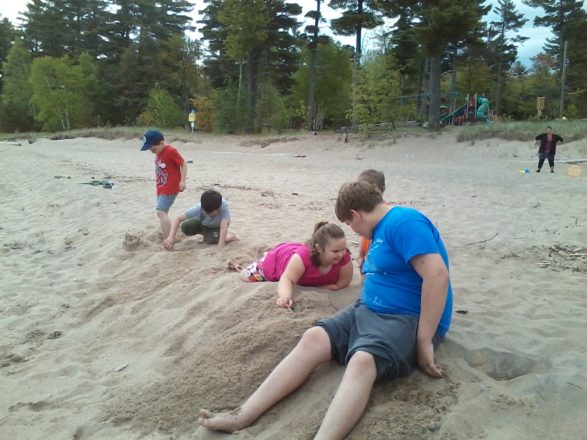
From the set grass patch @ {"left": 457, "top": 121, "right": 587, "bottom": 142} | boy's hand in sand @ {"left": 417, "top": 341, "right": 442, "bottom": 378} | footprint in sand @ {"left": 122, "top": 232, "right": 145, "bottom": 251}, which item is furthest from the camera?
grass patch @ {"left": 457, "top": 121, "right": 587, "bottom": 142}

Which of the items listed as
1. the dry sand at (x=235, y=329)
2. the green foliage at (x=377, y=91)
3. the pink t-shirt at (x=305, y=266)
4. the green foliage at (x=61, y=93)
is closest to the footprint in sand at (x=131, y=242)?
the dry sand at (x=235, y=329)

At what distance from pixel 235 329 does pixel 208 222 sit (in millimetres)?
2446

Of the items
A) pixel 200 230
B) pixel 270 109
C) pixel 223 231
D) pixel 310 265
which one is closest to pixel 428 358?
pixel 310 265

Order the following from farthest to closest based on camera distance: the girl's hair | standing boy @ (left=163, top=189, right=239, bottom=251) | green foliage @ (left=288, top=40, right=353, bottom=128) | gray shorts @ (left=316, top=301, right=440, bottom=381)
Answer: green foliage @ (left=288, top=40, right=353, bottom=128) → standing boy @ (left=163, top=189, right=239, bottom=251) → the girl's hair → gray shorts @ (left=316, top=301, right=440, bottom=381)

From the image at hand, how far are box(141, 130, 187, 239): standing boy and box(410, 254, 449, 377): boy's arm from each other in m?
4.10

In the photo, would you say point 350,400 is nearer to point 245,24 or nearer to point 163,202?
point 163,202

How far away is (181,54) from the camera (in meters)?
46.1

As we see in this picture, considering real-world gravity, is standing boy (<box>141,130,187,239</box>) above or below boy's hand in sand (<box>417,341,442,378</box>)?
above

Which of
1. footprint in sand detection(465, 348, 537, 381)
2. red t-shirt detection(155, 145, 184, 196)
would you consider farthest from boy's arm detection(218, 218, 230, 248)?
footprint in sand detection(465, 348, 537, 381)

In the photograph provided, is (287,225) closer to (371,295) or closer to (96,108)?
(371,295)

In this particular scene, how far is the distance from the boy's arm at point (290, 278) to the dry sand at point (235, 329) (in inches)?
5.0

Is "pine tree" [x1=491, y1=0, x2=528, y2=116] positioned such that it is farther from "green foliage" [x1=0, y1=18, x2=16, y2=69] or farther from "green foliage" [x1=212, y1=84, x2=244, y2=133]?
"green foliage" [x1=0, y1=18, x2=16, y2=69]

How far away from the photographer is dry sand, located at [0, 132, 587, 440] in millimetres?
2322

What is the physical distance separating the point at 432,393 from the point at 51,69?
48255mm
